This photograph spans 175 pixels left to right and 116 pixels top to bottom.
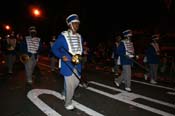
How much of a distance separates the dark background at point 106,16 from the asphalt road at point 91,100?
8932 millimetres

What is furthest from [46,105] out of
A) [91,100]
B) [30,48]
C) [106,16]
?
[106,16]

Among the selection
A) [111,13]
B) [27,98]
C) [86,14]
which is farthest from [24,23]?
[27,98]

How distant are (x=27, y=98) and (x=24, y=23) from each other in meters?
36.7

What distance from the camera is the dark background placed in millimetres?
19406

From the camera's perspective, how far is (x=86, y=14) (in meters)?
25.5

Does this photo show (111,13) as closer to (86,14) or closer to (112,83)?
(86,14)

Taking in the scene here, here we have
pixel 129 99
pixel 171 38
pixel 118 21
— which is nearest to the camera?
A: pixel 129 99

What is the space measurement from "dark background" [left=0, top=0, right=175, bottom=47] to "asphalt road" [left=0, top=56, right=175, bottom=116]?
352 inches

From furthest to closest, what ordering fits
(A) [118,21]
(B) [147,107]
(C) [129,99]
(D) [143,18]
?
(A) [118,21]
(D) [143,18]
(C) [129,99]
(B) [147,107]

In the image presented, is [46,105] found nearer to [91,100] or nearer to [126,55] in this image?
[91,100]

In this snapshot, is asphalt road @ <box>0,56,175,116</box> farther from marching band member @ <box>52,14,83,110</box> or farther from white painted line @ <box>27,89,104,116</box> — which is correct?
marching band member @ <box>52,14,83,110</box>

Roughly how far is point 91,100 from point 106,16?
54.2ft

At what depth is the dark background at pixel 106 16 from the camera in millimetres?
19406

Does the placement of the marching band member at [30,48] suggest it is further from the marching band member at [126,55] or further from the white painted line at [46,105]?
the marching band member at [126,55]
